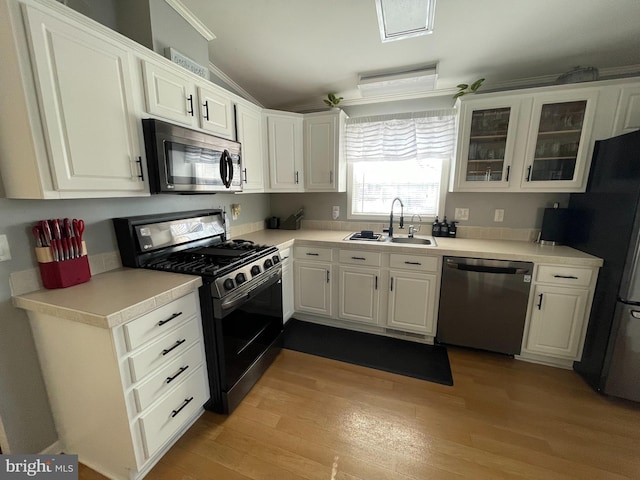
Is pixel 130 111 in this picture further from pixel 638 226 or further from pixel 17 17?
pixel 638 226

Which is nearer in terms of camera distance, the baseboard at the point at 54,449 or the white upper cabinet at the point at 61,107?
the white upper cabinet at the point at 61,107

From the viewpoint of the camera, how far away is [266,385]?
6.35 ft

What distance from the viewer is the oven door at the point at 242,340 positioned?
61.3 inches

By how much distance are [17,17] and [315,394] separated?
96.0 inches

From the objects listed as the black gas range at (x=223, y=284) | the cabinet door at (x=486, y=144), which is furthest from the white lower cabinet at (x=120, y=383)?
the cabinet door at (x=486, y=144)

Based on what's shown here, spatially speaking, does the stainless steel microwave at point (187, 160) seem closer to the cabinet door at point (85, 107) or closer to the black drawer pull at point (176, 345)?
the cabinet door at point (85, 107)

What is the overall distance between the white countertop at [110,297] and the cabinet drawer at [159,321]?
0.04 m

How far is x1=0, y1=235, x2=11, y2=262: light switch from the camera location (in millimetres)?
1171

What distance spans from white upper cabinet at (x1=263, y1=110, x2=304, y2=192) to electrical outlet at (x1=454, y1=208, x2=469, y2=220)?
1.70m

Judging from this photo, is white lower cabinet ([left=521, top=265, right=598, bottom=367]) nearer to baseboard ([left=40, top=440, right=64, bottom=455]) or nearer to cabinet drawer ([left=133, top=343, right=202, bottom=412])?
cabinet drawer ([left=133, top=343, right=202, bottom=412])

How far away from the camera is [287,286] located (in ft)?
8.66

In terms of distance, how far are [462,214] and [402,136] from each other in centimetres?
104

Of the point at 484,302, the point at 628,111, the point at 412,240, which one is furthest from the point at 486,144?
the point at 484,302

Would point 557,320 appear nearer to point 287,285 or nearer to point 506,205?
point 506,205
